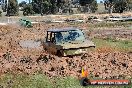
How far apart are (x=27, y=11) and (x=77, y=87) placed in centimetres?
9568

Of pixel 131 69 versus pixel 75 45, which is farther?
pixel 75 45

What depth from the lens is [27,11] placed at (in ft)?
352

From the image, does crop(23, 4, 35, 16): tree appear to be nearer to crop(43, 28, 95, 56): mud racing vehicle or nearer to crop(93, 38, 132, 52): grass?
crop(93, 38, 132, 52): grass

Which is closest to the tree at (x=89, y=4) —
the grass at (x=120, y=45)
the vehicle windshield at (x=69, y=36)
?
the grass at (x=120, y=45)

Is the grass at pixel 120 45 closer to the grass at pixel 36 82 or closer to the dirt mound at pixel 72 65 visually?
the dirt mound at pixel 72 65

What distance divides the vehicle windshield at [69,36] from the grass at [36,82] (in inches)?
212

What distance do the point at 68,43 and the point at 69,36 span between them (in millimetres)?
780

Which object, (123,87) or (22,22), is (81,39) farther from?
(22,22)

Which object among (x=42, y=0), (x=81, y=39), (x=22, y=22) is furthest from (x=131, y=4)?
(x=81, y=39)

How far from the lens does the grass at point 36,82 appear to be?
1323 centimetres

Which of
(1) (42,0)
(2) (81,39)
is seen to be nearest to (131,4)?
(1) (42,0)

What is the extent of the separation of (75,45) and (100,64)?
10.6 feet

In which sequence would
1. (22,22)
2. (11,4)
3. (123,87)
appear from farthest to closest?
1. (11,4)
2. (22,22)
3. (123,87)

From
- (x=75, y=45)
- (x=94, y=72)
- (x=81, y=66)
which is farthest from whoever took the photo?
(x=75, y=45)
